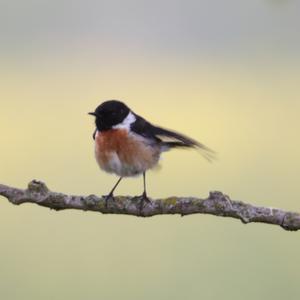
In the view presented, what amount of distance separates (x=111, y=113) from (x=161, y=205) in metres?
1.23

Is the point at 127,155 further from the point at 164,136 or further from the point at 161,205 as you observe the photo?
the point at 161,205

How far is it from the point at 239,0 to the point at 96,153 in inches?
285

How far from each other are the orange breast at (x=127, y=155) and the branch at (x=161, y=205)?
0.74 metres

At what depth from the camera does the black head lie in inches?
167

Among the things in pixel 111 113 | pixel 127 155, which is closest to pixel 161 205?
pixel 127 155

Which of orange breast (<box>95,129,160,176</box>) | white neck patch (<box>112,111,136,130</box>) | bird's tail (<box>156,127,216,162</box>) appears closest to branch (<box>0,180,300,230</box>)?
bird's tail (<box>156,127,216,162</box>)

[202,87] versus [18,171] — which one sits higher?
[202,87]

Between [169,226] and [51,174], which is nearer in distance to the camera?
[169,226]

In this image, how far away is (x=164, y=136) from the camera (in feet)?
12.9

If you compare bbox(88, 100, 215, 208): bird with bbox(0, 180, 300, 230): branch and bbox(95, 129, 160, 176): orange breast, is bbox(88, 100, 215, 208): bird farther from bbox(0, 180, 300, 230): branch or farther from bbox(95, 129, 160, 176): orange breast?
bbox(0, 180, 300, 230): branch

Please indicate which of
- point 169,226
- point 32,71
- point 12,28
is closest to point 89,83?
point 32,71

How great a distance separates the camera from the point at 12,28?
33.1ft

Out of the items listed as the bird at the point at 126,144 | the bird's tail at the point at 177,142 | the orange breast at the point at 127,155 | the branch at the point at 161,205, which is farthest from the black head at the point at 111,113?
the branch at the point at 161,205

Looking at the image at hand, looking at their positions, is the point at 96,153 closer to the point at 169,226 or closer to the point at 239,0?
the point at 169,226
